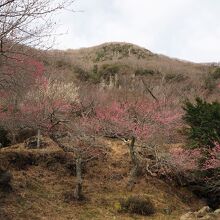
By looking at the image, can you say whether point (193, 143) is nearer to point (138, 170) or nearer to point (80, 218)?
point (138, 170)

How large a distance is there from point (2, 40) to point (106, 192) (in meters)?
7.98

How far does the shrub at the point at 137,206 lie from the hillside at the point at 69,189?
0.86ft

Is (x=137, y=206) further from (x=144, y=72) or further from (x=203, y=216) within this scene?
(x=144, y=72)

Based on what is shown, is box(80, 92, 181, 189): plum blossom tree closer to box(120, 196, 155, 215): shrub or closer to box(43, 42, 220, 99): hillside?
box(120, 196, 155, 215): shrub

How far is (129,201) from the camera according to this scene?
43.7ft

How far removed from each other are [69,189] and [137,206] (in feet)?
8.80

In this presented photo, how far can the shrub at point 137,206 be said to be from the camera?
515 inches

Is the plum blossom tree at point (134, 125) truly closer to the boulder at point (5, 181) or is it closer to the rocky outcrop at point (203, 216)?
the rocky outcrop at point (203, 216)

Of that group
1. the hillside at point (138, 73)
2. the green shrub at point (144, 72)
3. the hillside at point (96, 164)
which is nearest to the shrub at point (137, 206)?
the hillside at point (96, 164)

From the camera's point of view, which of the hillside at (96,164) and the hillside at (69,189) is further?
the hillside at (96,164)

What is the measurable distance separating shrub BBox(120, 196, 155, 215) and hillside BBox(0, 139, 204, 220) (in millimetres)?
261

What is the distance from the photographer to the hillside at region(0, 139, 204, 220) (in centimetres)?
1209

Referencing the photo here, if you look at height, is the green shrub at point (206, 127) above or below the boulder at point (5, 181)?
above

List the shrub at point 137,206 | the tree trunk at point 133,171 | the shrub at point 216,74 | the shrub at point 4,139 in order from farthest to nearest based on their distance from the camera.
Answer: the shrub at point 216,74 < the shrub at point 4,139 < the tree trunk at point 133,171 < the shrub at point 137,206
